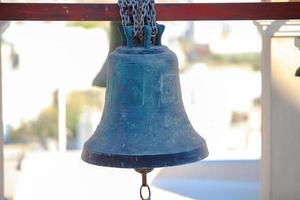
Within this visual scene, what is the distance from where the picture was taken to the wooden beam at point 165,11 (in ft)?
7.66

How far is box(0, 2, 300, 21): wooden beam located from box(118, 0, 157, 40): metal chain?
0.37 m

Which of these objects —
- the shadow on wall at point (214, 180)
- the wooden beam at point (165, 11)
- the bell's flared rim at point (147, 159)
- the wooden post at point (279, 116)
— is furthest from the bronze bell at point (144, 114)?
the shadow on wall at point (214, 180)

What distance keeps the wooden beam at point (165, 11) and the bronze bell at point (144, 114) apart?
0.38 meters

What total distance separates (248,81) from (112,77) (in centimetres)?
1360

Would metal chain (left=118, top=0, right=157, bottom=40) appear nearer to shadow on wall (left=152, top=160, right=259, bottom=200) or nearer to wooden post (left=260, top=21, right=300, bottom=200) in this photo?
wooden post (left=260, top=21, right=300, bottom=200)

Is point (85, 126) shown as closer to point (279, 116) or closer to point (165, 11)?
point (279, 116)

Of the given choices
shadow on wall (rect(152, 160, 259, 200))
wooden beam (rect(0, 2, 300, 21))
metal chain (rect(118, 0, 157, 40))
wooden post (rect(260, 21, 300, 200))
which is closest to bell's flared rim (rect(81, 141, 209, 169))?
metal chain (rect(118, 0, 157, 40))

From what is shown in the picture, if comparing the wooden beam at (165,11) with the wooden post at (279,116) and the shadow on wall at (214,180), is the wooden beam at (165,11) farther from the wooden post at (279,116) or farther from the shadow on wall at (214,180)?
the shadow on wall at (214,180)

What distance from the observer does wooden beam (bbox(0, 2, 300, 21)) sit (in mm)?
2334

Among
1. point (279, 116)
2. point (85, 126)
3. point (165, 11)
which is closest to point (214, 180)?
point (279, 116)

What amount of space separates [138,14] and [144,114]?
22cm

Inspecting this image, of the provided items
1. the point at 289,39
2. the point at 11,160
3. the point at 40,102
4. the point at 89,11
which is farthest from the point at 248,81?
the point at 89,11

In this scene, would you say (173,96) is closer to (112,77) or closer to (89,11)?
(112,77)

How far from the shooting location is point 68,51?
5957 millimetres
